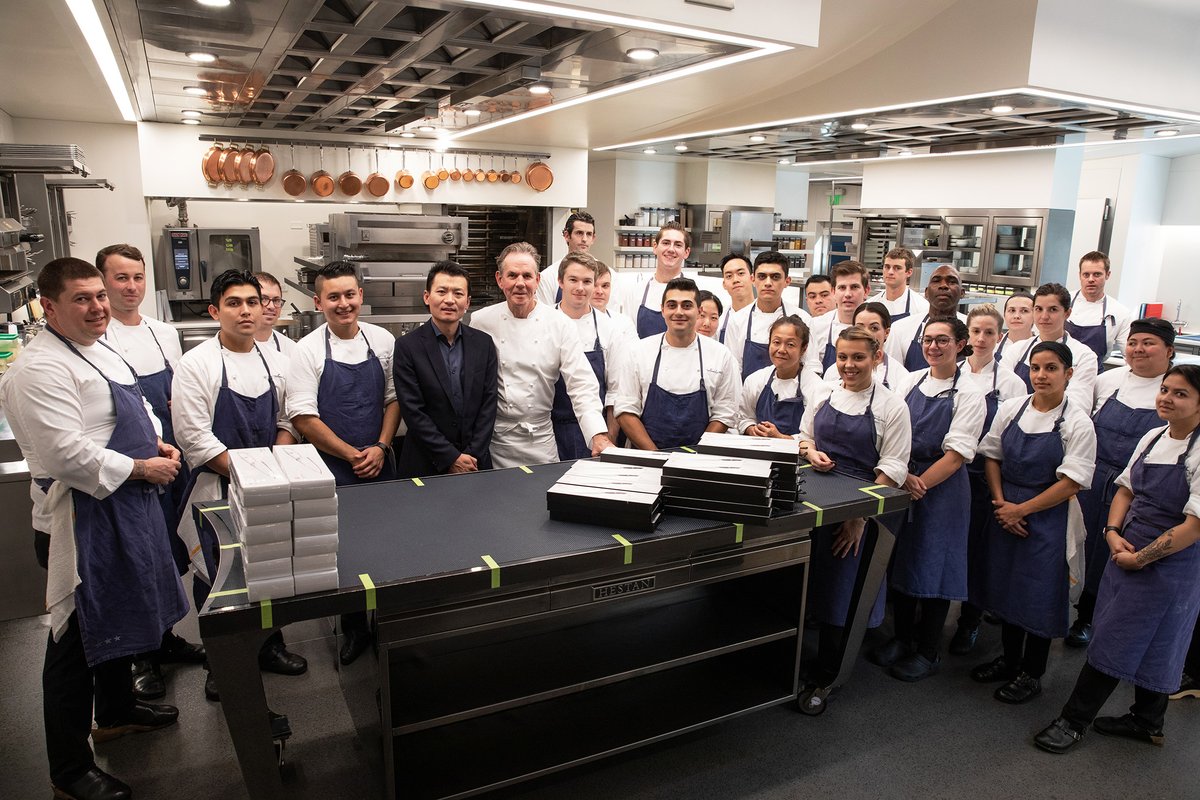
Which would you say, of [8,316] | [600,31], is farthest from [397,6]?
[8,316]

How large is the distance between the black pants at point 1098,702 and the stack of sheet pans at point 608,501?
183cm

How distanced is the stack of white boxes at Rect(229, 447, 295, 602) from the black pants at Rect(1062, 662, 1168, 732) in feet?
9.13

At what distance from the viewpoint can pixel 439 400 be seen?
3.20 m

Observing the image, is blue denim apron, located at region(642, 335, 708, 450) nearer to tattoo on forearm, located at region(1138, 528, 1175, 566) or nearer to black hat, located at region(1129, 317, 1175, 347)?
tattoo on forearm, located at region(1138, 528, 1175, 566)

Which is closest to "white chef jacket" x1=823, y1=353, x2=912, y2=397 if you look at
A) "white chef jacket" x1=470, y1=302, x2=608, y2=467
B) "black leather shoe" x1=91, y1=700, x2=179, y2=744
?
"white chef jacket" x1=470, y1=302, x2=608, y2=467

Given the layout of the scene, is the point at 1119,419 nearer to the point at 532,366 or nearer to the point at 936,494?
the point at 936,494

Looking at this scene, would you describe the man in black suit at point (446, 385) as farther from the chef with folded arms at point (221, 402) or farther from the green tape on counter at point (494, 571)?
the green tape on counter at point (494, 571)

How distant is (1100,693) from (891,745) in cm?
78

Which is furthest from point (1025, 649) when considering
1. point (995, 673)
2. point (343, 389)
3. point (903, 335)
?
point (343, 389)

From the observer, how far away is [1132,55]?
164 inches

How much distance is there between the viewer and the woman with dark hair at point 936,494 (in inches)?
125

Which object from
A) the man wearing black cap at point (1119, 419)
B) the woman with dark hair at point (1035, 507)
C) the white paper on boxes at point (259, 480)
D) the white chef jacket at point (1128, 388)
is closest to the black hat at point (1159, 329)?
the man wearing black cap at point (1119, 419)

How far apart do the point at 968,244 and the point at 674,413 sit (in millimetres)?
5680

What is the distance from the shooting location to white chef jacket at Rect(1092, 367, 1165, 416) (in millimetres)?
3465
